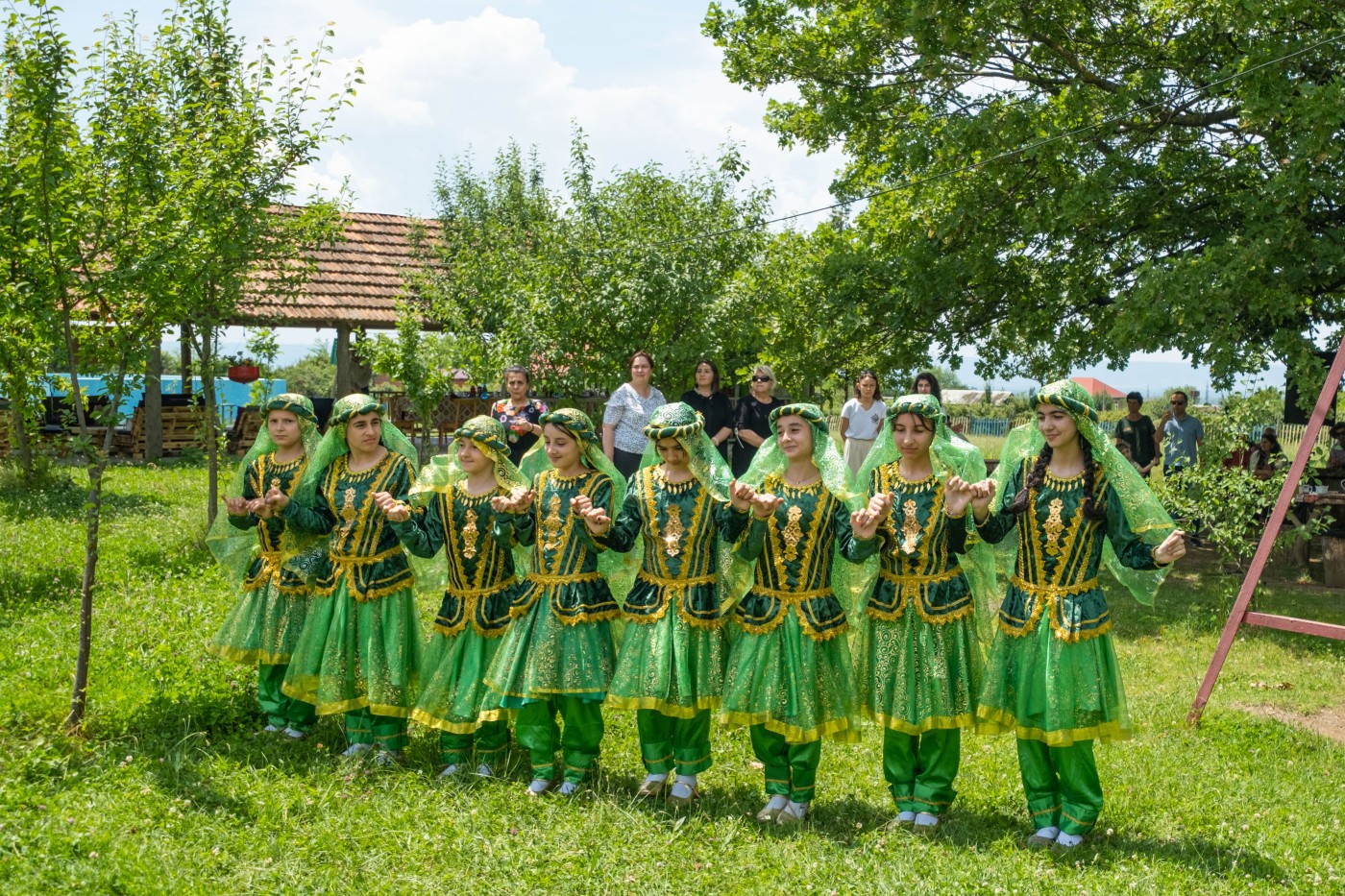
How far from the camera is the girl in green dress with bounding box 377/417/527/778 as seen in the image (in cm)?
536

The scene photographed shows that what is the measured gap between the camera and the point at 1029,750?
15.3ft

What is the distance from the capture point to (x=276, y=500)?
574 centimetres

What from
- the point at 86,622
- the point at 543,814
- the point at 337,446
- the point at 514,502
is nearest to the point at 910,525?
the point at 514,502

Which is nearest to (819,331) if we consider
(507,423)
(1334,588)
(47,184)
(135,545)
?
(507,423)

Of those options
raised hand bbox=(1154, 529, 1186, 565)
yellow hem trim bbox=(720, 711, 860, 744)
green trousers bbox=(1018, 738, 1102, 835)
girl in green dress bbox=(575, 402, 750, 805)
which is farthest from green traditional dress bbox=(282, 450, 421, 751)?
raised hand bbox=(1154, 529, 1186, 565)

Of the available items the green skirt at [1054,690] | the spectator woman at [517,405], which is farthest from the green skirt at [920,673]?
the spectator woman at [517,405]

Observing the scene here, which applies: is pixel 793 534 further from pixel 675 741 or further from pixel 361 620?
pixel 361 620

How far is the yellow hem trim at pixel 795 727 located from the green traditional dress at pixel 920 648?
122 mm

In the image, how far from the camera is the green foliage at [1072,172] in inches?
338

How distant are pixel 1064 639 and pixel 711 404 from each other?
519cm

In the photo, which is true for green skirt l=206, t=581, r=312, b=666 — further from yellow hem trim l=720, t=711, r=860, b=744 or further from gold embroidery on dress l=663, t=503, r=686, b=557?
yellow hem trim l=720, t=711, r=860, b=744

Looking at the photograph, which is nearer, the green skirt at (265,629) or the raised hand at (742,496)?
the raised hand at (742,496)

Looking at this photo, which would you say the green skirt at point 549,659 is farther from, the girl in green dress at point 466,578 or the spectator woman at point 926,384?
the spectator woman at point 926,384

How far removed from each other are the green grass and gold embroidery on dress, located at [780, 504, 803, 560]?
3.75ft
